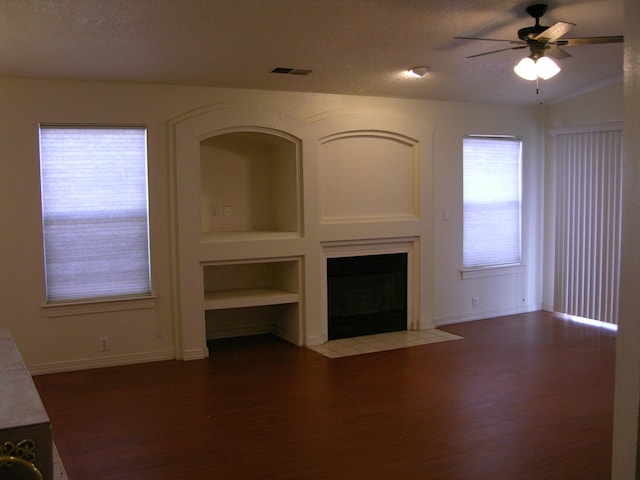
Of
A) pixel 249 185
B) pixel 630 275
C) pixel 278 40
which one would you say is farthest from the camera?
pixel 249 185

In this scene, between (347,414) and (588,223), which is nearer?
(347,414)

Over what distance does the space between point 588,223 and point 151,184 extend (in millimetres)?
4813

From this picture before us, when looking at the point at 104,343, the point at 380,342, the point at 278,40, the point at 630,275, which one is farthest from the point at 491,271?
the point at 630,275

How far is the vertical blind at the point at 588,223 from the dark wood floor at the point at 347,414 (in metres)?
1.06

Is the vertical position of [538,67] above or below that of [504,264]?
above

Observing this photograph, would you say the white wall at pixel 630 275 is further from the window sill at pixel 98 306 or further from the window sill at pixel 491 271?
the window sill at pixel 491 271

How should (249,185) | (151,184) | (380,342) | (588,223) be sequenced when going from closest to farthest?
(151,184), (380,342), (249,185), (588,223)

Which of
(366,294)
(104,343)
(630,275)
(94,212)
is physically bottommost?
(104,343)

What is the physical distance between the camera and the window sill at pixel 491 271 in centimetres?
719

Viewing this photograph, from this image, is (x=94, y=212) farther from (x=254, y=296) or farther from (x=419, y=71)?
(x=419, y=71)

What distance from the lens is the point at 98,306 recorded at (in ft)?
17.8

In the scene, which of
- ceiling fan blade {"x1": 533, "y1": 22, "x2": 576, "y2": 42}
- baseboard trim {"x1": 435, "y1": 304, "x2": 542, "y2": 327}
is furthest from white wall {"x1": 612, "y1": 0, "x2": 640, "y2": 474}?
baseboard trim {"x1": 435, "y1": 304, "x2": 542, "y2": 327}

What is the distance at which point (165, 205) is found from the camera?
221 inches

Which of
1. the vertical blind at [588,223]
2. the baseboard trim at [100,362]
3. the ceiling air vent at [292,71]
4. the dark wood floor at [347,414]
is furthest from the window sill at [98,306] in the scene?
the vertical blind at [588,223]
